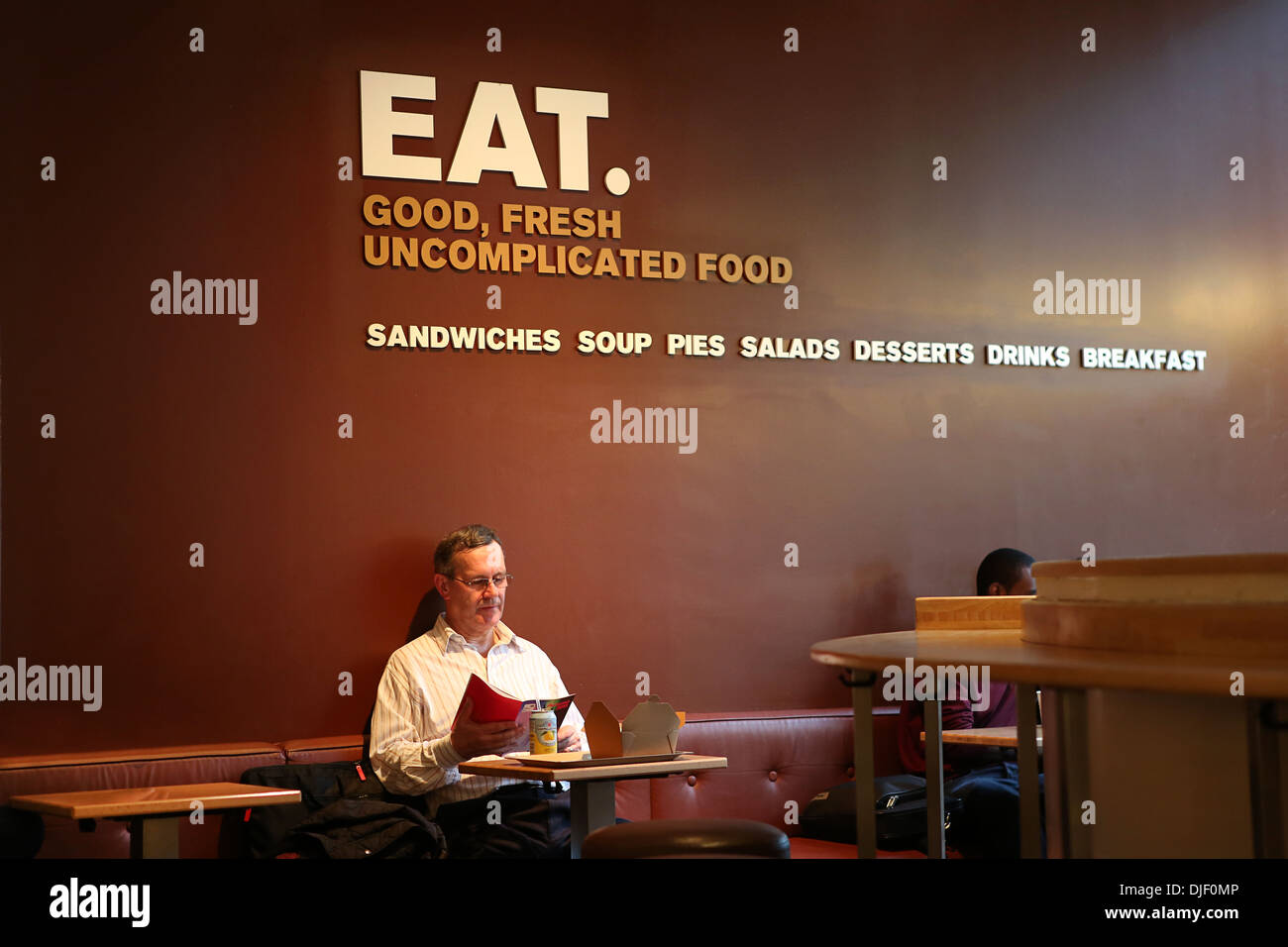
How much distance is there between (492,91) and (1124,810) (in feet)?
12.1

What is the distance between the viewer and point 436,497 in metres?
4.36

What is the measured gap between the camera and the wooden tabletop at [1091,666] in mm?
1069

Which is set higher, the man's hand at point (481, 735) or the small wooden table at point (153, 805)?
the man's hand at point (481, 735)

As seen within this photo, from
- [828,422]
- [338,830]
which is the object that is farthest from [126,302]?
[828,422]

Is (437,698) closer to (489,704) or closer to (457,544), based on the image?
(457,544)

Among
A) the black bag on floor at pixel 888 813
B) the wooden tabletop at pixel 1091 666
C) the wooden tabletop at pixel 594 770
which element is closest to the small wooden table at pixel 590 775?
the wooden tabletop at pixel 594 770

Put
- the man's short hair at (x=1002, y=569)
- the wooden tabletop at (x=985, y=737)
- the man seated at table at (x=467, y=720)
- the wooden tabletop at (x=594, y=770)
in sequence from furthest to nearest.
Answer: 1. the man's short hair at (x=1002, y=569)
2. the man seated at table at (x=467, y=720)
3. the wooden tabletop at (x=985, y=737)
4. the wooden tabletop at (x=594, y=770)

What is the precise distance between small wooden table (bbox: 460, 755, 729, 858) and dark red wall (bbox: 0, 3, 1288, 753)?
987 millimetres

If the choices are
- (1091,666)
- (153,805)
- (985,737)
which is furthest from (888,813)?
(1091,666)

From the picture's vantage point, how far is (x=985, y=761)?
13.7 ft

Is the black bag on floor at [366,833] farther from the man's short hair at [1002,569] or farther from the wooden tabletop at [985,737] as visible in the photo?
A: the man's short hair at [1002,569]

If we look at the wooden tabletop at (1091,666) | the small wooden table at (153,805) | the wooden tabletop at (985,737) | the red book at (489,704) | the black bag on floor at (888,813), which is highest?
the wooden tabletop at (1091,666)

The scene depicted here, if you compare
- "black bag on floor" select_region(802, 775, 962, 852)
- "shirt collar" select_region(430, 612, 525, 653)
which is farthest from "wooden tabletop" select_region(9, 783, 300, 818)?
"black bag on floor" select_region(802, 775, 962, 852)

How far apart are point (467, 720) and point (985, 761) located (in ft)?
5.79
